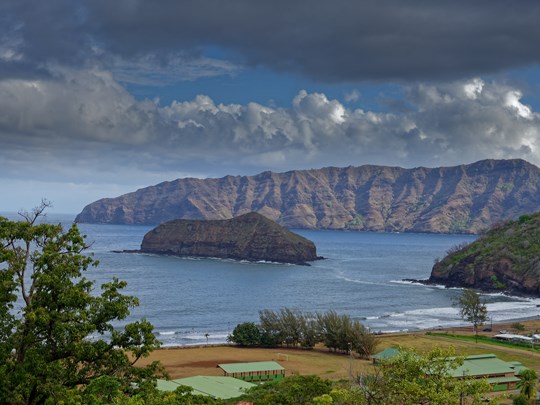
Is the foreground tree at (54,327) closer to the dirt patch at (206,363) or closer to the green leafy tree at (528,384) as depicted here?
the green leafy tree at (528,384)

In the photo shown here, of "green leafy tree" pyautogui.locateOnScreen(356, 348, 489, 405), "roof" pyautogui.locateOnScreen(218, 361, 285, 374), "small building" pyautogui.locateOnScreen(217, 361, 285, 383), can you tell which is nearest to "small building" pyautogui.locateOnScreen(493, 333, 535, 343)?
"small building" pyautogui.locateOnScreen(217, 361, 285, 383)

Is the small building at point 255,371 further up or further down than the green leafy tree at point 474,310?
further down

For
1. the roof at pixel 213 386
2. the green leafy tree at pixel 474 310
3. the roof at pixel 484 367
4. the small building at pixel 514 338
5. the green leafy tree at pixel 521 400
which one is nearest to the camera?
the green leafy tree at pixel 521 400

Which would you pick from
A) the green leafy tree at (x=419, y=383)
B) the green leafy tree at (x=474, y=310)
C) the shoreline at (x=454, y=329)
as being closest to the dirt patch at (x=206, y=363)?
the shoreline at (x=454, y=329)

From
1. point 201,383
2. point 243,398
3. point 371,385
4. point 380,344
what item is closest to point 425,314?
point 380,344

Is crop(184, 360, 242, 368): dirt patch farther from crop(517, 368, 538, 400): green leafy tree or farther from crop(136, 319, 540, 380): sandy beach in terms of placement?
crop(517, 368, 538, 400): green leafy tree

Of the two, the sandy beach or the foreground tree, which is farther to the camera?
the sandy beach
